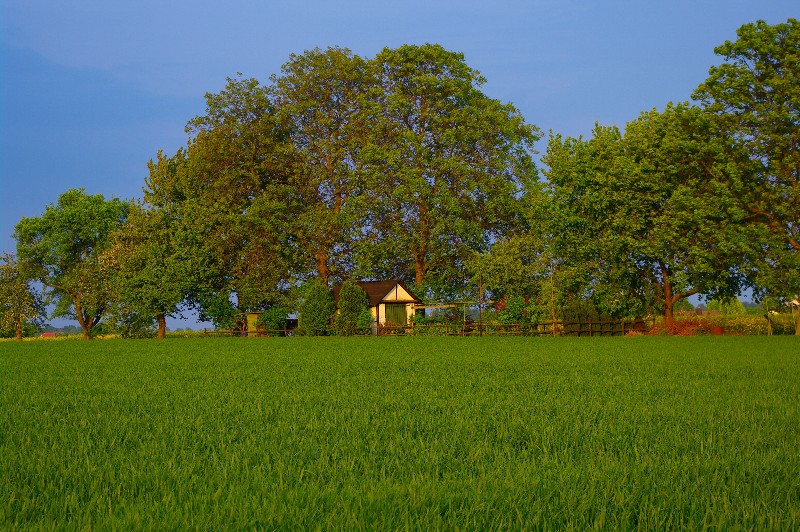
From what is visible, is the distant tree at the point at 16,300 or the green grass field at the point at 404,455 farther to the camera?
the distant tree at the point at 16,300

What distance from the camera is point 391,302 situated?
58812 millimetres

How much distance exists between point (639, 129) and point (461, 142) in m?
13.4

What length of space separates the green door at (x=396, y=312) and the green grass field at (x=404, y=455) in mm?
44805

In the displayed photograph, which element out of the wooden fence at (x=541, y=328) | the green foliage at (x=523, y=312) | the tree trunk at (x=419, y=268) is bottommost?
the wooden fence at (x=541, y=328)

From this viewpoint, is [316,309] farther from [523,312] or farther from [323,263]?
[523,312]

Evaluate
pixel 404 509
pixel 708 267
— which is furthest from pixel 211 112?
pixel 404 509

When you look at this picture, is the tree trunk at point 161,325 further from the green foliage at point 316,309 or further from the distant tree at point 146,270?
the green foliage at point 316,309

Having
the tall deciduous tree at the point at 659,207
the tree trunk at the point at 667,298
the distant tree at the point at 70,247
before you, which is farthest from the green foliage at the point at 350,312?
the distant tree at the point at 70,247

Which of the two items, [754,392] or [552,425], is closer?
[552,425]

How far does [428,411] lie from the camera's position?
32.2 ft

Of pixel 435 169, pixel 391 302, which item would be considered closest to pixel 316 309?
pixel 391 302

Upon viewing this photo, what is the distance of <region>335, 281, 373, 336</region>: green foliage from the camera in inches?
2056

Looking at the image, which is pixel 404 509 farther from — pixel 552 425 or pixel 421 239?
pixel 421 239

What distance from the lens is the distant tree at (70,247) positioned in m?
64.6
